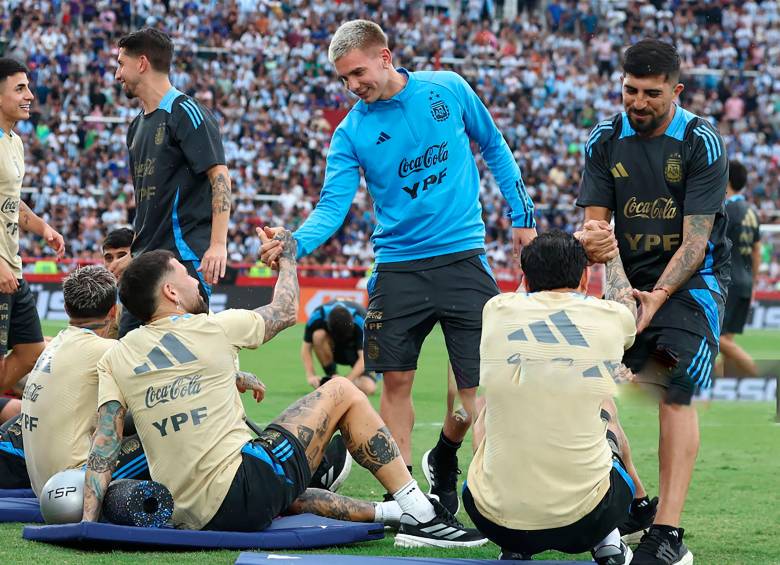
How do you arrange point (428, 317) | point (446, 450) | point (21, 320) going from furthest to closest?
1. point (21, 320)
2. point (446, 450)
3. point (428, 317)

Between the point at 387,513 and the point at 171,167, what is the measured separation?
2.20m

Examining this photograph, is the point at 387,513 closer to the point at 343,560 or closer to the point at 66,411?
the point at 343,560

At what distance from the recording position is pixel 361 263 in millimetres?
26609

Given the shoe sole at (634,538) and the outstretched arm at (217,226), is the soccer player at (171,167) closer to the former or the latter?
the outstretched arm at (217,226)

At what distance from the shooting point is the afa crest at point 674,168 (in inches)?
207

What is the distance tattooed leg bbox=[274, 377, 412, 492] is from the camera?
17.4 feet

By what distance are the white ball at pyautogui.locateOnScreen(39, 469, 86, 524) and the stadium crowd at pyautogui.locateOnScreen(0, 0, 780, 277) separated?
1811cm

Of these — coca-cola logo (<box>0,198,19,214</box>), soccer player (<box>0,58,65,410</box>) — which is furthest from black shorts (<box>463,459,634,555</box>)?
coca-cola logo (<box>0,198,19,214</box>)

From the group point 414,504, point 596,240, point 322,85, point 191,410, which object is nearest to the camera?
point 596,240

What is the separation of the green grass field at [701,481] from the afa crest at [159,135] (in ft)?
6.98

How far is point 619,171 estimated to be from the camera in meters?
5.39

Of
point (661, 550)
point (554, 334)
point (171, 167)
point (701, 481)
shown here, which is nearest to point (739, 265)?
point (701, 481)

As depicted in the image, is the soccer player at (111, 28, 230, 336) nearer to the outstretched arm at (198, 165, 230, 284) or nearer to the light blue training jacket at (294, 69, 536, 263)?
the outstretched arm at (198, 165, 230, 284)

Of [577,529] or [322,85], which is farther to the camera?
[322,85]
